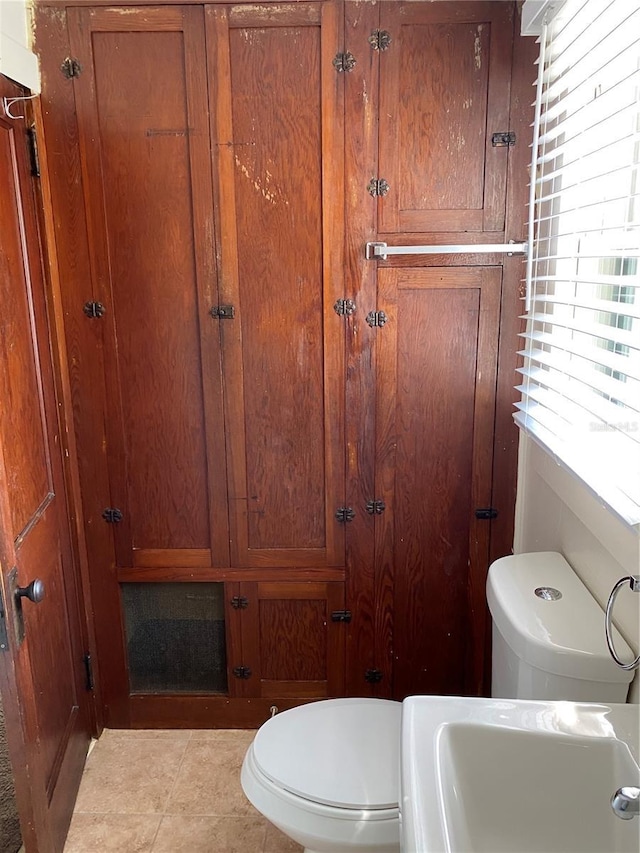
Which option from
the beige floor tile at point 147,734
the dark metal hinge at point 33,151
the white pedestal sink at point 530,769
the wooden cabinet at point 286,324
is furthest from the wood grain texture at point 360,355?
the white pedestal sink at point 530,769

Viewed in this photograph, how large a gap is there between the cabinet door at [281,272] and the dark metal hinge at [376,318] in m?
0.09

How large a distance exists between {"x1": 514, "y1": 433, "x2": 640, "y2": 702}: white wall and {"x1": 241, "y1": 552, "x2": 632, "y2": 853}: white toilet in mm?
37

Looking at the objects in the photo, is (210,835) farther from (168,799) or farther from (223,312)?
(223,312)

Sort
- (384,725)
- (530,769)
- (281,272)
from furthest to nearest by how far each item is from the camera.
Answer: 1. (281,272)
2. (384,725)
3. (530,769)

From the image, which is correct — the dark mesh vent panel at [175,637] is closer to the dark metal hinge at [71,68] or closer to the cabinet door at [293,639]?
the cabinet door at [293,639]

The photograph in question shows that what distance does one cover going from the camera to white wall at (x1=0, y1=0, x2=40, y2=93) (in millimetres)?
1568

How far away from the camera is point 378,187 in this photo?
5.86ft

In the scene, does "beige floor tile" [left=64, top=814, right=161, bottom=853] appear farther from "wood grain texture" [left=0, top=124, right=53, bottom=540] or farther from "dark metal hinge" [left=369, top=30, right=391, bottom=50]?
"dark metal hinge" [left=369, top=30, right=391, bottom=50]

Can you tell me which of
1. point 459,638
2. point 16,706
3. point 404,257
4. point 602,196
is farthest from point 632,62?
point 16,706

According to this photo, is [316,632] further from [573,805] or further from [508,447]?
[573,805]

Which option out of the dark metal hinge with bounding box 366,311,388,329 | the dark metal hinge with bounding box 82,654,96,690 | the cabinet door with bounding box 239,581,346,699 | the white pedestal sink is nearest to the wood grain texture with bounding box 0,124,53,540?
the dark metal hinge with bounding box 82,654,96,690

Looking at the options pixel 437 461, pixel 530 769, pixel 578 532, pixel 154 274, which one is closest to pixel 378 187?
pixel 154 274

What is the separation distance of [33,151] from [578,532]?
1564 millimetres

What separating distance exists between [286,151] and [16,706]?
4.67 feet
